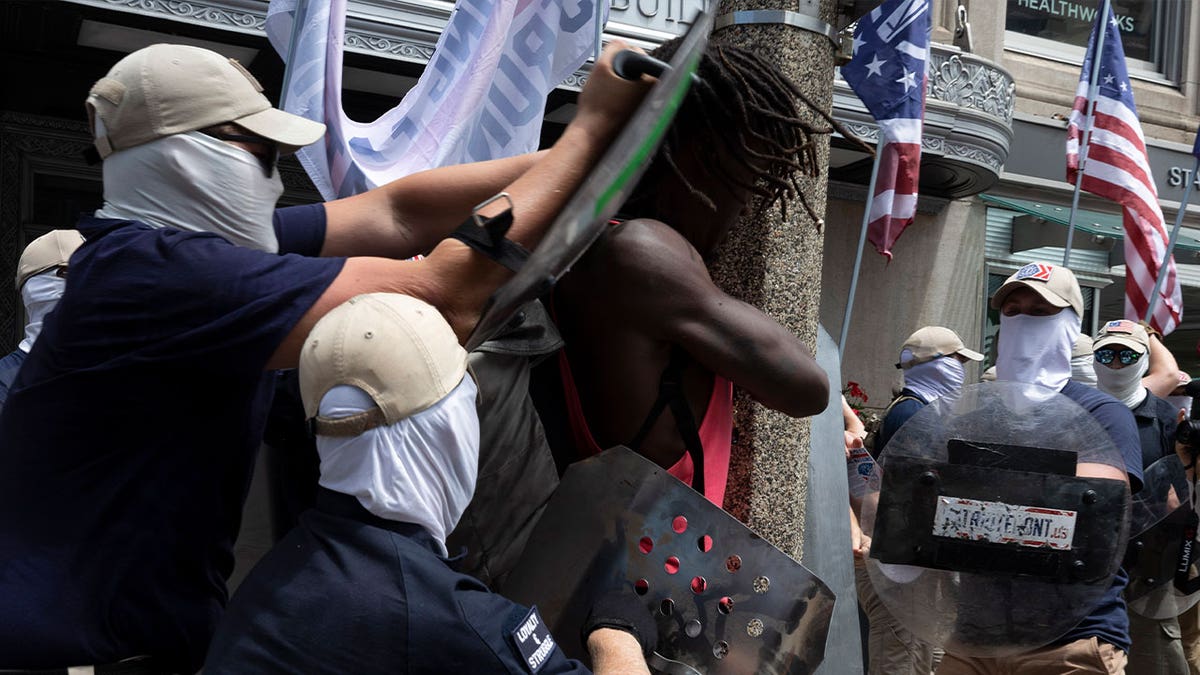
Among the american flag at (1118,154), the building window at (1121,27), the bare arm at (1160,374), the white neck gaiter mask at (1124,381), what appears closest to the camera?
the white neck gaiter mask at (1124,381)

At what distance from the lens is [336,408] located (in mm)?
1936

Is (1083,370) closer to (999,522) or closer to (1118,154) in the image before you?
(999,522)

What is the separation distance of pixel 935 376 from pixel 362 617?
584cm

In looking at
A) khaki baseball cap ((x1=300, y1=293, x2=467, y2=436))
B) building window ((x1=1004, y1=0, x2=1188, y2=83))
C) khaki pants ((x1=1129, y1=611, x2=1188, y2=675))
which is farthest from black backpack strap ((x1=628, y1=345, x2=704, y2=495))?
building window ((x1=1004, y1=0, x2=1188, y2=83))

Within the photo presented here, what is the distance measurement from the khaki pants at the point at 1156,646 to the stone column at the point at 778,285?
3567 millimetres

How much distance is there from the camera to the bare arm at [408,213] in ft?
8.24

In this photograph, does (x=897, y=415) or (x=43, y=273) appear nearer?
(x=43, y=273)

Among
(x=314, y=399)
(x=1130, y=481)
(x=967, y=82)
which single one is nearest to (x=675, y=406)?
(x=314, y=399)

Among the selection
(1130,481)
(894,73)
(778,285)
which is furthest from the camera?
(894,73)

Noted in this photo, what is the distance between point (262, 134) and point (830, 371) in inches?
69.7

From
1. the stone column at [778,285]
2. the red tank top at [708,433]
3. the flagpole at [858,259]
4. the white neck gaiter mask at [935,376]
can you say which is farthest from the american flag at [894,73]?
the red tank top at [708,433]

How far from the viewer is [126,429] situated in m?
2.05

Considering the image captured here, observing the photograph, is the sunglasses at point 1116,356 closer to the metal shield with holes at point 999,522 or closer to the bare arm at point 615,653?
the metal shield with holes at point 999,522

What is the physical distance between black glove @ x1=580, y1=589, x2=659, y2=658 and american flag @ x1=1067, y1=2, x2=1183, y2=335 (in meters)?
8.37
